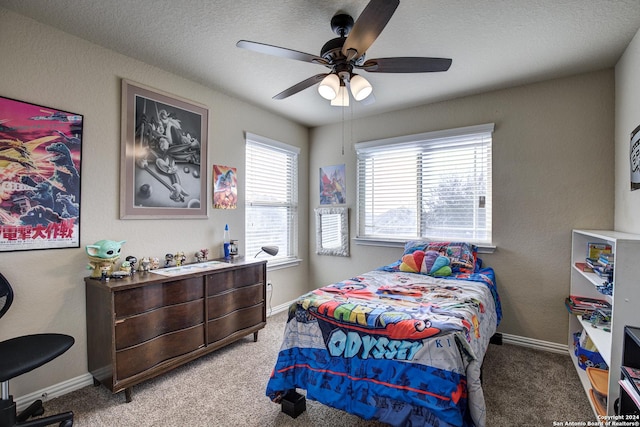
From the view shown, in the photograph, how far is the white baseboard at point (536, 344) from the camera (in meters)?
2.77

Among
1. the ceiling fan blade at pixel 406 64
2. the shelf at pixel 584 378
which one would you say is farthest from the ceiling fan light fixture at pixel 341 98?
the shelf at pixel 584 378

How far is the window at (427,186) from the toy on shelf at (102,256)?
8.82 feet

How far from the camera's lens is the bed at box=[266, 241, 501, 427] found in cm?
144

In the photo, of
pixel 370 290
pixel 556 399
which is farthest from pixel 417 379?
pixel 556 399

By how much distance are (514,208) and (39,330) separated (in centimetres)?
401

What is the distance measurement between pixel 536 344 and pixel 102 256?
3.76m

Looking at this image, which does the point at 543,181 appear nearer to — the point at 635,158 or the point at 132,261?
the point at 635,158

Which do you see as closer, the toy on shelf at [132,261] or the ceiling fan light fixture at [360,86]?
the ceiling fan light fixture at [360,86]

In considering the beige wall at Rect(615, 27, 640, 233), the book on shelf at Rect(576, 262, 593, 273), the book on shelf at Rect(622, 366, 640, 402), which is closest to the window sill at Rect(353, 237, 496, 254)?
the book on shelf at Rect(576, 262, 593, 273)

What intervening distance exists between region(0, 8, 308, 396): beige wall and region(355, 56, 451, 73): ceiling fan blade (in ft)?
6.16

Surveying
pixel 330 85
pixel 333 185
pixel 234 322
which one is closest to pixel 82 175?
pixel 234 322

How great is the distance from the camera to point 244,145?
344 cm

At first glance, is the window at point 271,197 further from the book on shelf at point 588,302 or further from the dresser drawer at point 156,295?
the book on shelf at point 588,302

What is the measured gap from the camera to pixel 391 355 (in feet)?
5.15
